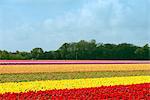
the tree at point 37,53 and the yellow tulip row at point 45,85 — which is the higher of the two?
the tree at point 37,53

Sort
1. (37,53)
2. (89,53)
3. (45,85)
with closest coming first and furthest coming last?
1. (45,85)
2. (37,53)
3. (89,53)

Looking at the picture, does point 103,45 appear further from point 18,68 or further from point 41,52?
point 18,68

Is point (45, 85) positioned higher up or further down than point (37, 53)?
further down

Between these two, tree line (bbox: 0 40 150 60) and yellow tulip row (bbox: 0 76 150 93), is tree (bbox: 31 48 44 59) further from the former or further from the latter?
yellow tulip row (bbox: 0 76 150 93)

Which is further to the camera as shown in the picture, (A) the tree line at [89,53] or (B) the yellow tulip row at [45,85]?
(A) the tree line at [89,53]

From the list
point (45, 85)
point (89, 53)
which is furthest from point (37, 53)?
point (45, 85)

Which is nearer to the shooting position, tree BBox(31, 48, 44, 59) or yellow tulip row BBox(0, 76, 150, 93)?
yellow tulip row BBox(0, 76, 150, 93)

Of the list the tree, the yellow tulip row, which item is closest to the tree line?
the tree

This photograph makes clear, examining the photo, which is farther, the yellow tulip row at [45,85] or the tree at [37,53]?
the tree at [37,53]

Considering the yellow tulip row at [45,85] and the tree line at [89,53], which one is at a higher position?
the tree line at [89,53]

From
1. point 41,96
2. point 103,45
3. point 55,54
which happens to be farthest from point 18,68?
point 103,45

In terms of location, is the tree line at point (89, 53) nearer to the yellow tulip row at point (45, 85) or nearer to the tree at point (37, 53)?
the tree at point (37, 53)

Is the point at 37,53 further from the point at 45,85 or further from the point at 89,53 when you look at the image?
the point at 45,85

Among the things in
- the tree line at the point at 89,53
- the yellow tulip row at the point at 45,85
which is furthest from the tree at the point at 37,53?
the yellow tulip row at the point at 45,85
